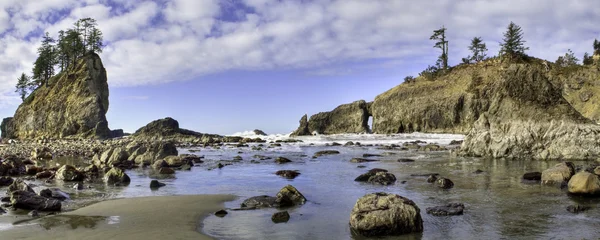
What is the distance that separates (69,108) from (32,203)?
6213 centimetres

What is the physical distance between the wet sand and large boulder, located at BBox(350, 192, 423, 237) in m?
2.51

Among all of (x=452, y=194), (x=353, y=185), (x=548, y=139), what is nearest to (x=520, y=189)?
(x=452, y=194)

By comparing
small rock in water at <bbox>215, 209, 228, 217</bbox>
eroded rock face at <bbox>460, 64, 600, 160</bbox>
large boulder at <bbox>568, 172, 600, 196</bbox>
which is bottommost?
small rock in water at <bbox>215, 209, 228, 217</bbox>

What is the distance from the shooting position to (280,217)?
7.72 metres

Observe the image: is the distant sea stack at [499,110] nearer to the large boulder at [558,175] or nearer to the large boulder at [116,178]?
the large boulder at [558,175]

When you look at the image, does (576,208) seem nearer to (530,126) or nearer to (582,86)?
(530,126)

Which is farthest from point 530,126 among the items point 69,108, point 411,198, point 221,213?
point 69,108

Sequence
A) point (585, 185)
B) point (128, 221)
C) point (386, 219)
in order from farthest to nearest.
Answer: point (585, 185) < point (128, 221) < point (386, 219)

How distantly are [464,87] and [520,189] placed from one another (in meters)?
52.9

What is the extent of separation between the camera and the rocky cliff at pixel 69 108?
60.2 m

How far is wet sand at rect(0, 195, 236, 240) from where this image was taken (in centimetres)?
641

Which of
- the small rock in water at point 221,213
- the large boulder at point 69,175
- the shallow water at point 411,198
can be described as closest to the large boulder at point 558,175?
the shallow water at point 411,198

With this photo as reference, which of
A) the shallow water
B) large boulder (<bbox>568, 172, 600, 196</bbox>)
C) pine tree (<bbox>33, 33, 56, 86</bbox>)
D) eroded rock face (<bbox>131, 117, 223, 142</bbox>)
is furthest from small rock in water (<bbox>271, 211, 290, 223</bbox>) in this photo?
pine tree (<bbox>33, 33, 56, 86</bbox>)

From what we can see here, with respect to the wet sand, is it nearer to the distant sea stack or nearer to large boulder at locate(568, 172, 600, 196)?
large boulder at locate(568, 172, 600, 196)
